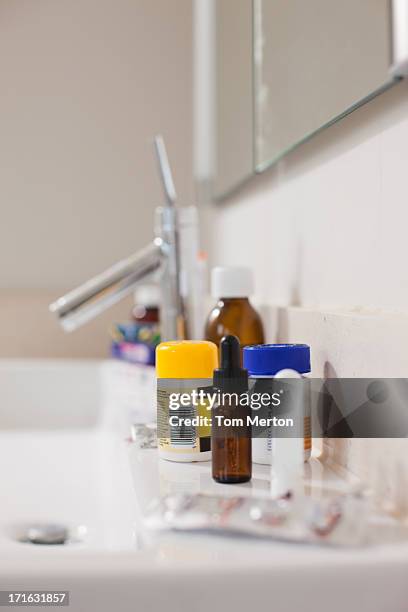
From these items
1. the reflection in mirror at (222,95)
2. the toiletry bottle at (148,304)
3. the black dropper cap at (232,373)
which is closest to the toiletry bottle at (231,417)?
the black dropper cap at (232,373)

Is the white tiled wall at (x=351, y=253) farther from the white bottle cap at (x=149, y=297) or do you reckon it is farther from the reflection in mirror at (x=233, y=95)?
the white bottle cap at (x=149, y=297)

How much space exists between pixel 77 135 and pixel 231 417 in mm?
1108

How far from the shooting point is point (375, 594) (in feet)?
1.03

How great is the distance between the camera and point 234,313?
69 cm

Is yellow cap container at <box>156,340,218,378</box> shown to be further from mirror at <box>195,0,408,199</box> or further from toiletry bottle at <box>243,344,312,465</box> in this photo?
mirror at <box>195,0,408,199</box>

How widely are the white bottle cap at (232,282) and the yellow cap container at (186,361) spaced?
15cm

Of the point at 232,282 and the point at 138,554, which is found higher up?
the point at 232,282

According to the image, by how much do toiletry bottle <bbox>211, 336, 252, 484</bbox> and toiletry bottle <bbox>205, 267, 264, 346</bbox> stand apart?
23 cm

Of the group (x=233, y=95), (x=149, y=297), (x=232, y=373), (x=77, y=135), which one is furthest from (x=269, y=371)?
(x=77, y=135)

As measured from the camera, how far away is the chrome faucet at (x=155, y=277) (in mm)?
807

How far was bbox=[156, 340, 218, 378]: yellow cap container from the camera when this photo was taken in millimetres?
510

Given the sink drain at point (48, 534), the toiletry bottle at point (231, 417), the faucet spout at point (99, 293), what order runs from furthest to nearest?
1. the faucet spout at point (99, 293)
2. the sink drain at point (48, 534)
3. the toiletry bottle at point (231, 417)

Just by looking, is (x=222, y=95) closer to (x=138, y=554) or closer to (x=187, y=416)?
(x=187, y=416)

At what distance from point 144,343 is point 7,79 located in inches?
26.1
